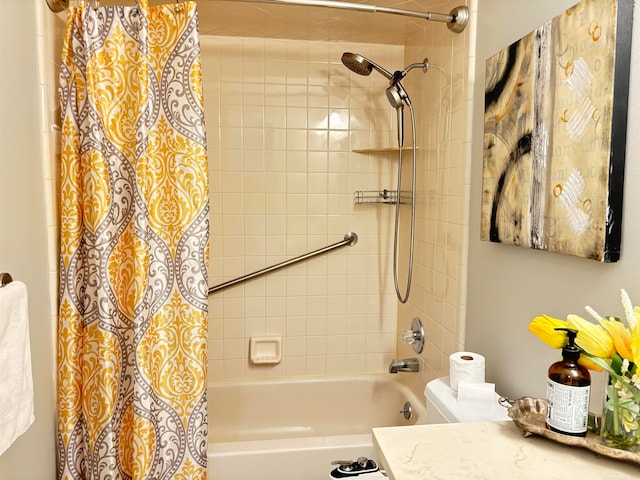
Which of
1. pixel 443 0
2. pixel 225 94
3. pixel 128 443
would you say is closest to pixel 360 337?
pixel 128 443

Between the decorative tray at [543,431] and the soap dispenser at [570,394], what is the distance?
2 cm

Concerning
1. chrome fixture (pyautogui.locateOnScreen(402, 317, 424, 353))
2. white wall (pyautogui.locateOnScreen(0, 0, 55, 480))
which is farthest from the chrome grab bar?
white wall (pyautogui.locateOnScreen(0, 0, 55, 480))

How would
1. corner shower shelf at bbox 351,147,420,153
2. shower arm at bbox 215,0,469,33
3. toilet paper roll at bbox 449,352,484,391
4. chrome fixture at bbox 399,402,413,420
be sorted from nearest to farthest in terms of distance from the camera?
toilet paper roll at bbox 449,352,484,391 < shower arm at bbox 215,0,469,33 < chrome fixture at bbox 399,402,413,420 < corner shower shelf at bbox 351,147,420,153

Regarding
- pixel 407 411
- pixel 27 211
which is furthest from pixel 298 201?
pixel 27 211

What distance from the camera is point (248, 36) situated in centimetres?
224

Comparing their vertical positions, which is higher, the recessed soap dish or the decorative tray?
the decorative tray

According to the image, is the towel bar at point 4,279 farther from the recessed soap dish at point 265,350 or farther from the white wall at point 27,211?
the recessed soap dish at point 265,350

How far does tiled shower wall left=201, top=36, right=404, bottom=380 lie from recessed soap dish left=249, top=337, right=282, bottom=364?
32mm

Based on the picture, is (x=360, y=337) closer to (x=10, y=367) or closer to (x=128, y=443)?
(x=128, y=443)

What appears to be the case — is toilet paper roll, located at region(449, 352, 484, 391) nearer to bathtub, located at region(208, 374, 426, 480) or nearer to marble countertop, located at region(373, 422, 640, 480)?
marble countertop, located at region(373, 422, 640, 480)

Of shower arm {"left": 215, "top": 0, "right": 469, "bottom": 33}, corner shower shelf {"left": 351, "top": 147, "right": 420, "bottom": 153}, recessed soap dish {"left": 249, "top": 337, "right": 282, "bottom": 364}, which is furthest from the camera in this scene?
recessed soap dish {"left": 249, "top": 337, "right": 282, "bottom": 364}

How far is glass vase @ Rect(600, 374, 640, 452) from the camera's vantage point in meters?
0.79

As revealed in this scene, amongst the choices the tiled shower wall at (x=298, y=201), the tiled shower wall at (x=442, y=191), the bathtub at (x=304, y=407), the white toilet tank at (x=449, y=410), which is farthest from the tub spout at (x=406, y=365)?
the white toilet tank at (x=449, y=410)

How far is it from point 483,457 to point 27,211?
1.40 metres
